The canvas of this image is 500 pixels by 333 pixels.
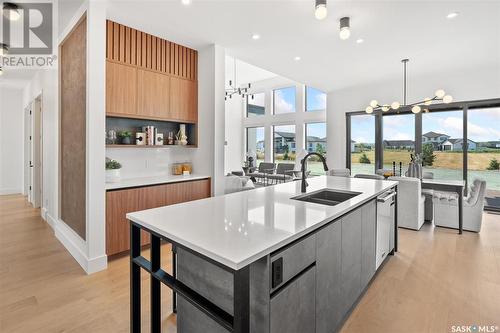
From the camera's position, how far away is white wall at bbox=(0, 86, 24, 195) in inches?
268

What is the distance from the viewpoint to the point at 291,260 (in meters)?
1.27

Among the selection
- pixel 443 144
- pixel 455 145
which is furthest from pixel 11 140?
pixel 455 145

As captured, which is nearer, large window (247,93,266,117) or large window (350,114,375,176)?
large window (350,114,375,176)

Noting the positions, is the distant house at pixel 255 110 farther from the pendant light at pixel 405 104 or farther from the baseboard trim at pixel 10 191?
the baseboard trim at pixel 10 191

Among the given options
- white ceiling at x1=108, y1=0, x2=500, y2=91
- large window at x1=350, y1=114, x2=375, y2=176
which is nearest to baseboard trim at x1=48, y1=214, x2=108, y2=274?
white ceiling at x1=108, y1=0, x2=500, y2=91

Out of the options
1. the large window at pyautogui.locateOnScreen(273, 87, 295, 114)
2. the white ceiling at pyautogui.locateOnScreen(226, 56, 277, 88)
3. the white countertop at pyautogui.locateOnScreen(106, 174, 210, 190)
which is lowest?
the white countertop at pyautogui.locateOnScreen(106, 174, 210, 190)

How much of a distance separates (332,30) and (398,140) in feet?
14.3

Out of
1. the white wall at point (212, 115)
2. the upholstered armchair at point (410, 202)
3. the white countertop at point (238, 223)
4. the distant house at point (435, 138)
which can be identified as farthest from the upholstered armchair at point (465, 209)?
the white wall at point (212, 115)

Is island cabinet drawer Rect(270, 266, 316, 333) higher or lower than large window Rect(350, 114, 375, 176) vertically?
lower

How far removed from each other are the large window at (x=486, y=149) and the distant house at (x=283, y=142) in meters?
4.72

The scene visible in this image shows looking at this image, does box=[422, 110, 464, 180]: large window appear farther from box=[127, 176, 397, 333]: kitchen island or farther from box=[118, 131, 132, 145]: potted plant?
box=[118, 131, 132, 145]: potted plant

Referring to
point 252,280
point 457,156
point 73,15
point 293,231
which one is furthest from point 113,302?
point 457,156

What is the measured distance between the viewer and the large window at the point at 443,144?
5871mm

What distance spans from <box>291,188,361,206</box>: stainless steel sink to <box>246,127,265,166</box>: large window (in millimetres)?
7201
